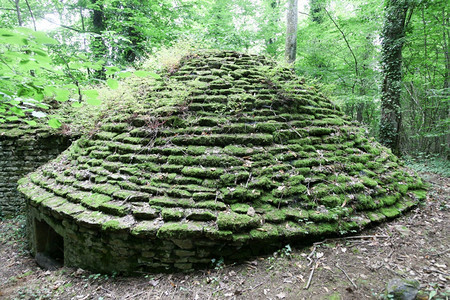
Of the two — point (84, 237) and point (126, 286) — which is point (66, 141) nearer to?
point (84, 237)

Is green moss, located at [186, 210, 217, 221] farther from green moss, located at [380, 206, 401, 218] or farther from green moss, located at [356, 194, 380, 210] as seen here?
green moss, located at [380, 206, 401, 218]

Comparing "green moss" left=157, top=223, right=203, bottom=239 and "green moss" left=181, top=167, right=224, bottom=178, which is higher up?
"green moss" left=181, top=167, right=224, bottom=178

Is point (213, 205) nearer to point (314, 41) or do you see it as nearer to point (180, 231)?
point (180, 231)

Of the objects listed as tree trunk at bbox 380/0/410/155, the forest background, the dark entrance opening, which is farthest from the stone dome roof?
the forest background

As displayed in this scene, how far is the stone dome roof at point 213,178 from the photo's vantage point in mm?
2580

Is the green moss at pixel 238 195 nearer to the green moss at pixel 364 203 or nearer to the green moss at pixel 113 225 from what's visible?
the green moss at pixel 113 225

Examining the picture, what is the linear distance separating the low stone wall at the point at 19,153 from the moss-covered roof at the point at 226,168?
215cm

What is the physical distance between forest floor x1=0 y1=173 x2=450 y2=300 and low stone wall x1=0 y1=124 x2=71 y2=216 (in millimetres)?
4156

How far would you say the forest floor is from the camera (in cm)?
210

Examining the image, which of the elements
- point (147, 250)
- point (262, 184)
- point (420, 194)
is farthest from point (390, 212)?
point (147, 250)

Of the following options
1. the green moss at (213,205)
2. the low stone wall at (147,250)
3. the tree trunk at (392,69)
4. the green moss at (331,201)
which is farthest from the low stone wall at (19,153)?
the tree trunk at (392,69)

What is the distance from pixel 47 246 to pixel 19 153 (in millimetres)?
3722

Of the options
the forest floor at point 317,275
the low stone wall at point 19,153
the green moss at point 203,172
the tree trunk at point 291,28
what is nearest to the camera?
the forest floor at point 317,275

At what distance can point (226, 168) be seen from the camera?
3.04 metres
